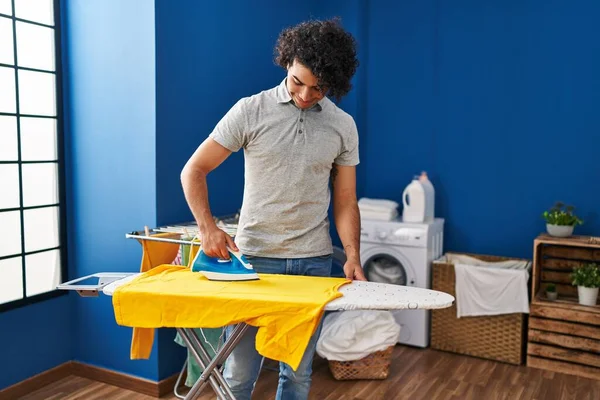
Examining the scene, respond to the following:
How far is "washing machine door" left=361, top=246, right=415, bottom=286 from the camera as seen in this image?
365cm

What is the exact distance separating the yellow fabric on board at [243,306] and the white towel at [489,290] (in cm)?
182

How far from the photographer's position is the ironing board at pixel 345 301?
165cm

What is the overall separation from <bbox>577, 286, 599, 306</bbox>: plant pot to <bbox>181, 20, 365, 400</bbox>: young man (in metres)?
1.96

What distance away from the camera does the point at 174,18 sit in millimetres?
2850

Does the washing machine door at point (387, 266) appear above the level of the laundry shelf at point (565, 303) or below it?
above

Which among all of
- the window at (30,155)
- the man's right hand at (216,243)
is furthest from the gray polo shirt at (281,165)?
the window at (30,155)

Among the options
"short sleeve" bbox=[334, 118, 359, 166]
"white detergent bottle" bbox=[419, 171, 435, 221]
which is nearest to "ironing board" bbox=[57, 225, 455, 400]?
"short sleeve" bbox=[334, 118, 359, 166]

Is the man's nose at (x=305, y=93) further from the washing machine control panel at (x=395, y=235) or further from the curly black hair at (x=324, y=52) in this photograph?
the washing machine control panel at (x=395, y=235)

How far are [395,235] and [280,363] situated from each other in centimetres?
182

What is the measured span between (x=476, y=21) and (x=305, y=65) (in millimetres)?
2370

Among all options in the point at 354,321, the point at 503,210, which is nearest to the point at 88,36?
the point at 354,321

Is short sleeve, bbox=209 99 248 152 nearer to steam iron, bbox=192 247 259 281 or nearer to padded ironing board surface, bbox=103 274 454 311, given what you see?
steam iron, bbox=192 247 259 281

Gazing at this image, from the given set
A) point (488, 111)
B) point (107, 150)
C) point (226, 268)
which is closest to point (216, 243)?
point (226, 268)

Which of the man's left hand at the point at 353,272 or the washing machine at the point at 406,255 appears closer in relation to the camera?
the man's left hand at the point at 353,272
